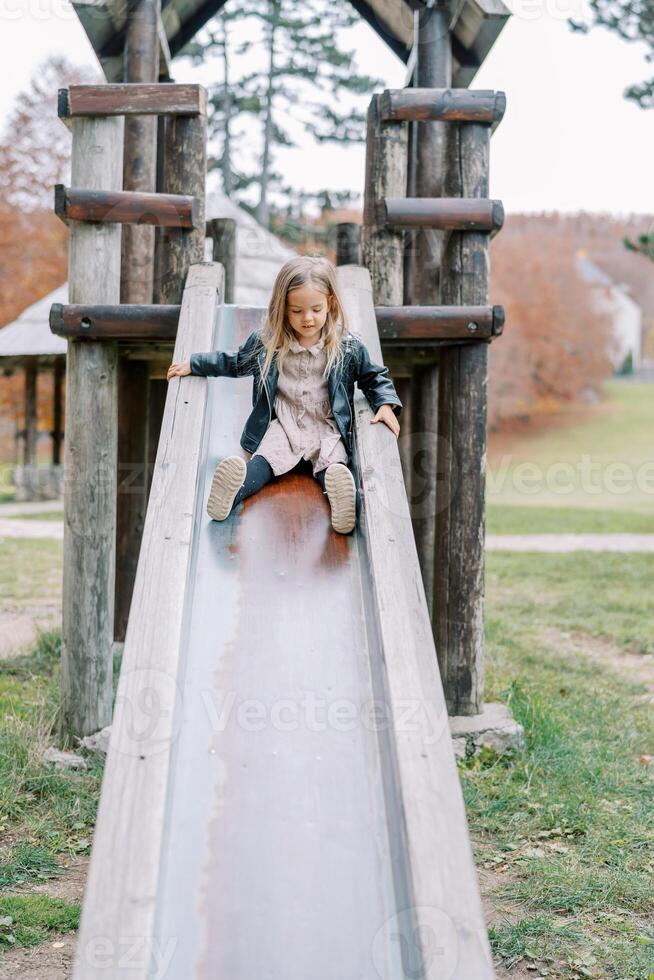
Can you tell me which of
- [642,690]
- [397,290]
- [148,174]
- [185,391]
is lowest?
[642,690]

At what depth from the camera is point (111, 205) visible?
4.39m

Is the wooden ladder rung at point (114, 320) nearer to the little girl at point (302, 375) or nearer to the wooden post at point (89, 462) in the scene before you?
the wooden post at point (89, 462)

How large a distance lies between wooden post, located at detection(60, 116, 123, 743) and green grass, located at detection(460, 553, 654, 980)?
1807 millimetres

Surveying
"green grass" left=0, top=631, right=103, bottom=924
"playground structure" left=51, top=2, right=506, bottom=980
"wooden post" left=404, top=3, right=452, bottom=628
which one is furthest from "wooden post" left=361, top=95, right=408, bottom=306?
"green grass" left=0, top=631, right=103, bottom=924

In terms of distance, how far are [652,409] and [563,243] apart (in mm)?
8545

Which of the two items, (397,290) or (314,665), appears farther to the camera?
(397,290)

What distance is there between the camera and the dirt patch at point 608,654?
20.5 feet

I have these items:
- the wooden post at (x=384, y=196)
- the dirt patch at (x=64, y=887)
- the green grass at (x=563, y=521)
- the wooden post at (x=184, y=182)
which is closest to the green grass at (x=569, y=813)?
the dirt patch at (x=64, y=887)

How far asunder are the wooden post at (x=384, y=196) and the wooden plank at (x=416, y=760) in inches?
60.3

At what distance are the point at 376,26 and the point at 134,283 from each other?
8.56 feet

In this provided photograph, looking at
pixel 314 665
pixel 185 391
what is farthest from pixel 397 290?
pixel 314 665

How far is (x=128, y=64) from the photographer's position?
5348 mm

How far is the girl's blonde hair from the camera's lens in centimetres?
377

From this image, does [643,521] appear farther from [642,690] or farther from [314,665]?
[314,665]
